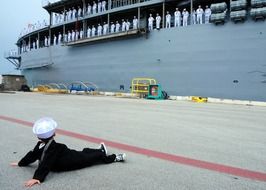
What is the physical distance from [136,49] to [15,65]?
75.8 feet

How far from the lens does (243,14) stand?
51.8 ft

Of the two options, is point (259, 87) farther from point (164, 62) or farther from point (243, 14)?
point (164, 62)

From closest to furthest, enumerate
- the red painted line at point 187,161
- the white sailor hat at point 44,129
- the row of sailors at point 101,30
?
the white sailor hat at point 44,129 → the red painted line at point 187,161 → the row of sailors at point 101,30

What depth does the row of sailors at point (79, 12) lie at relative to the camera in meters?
25.2

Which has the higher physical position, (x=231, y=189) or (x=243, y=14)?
(x=243, y=14)

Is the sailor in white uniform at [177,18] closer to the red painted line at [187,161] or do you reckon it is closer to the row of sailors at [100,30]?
the row of sailors at [100,30]

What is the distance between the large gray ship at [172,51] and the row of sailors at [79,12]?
22 centimetres

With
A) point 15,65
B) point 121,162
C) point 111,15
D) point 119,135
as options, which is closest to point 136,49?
point 111,15

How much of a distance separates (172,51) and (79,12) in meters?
12.0

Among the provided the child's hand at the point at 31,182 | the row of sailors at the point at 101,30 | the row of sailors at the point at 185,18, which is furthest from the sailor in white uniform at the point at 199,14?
the child's hand at the point at 31,182

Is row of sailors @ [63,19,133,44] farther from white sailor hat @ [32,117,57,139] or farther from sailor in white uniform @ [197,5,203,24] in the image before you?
white sailor hat @ [32,117,57,139]

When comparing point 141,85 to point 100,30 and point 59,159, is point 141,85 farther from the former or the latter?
point 59,159

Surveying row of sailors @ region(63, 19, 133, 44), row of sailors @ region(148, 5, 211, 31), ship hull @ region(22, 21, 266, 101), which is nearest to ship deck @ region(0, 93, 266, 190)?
ship hull @ region(22, 21, 266, 101)

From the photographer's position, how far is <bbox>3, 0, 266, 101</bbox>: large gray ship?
1584 cm
